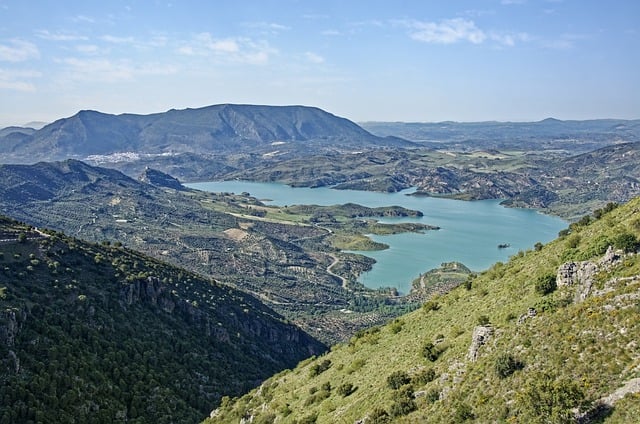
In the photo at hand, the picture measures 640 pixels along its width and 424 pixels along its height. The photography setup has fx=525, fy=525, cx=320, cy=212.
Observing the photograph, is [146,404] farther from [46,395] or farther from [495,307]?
[495,307]

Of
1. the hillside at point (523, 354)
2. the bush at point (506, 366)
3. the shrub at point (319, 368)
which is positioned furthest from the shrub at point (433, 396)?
the shrub at point (319, 368)

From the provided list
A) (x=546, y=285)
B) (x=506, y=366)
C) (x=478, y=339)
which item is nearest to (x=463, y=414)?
(x=506, y=366)

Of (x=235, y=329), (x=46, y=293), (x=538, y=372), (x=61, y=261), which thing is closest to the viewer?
(x=538, y=372)

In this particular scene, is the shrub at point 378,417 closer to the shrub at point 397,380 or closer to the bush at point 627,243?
the shrub at point 397,380

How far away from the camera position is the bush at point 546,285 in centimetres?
2944

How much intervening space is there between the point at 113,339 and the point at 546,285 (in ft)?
161

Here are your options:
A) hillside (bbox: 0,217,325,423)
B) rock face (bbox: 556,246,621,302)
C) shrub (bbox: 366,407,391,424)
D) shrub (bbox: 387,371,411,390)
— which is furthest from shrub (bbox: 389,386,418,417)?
hillside (bbox: 0,217,325,423)

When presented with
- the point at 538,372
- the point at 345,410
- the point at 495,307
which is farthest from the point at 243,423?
the point at 538,372

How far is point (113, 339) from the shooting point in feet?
199

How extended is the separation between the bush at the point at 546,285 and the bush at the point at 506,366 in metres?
6.01

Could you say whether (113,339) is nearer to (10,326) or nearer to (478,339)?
(10,326)

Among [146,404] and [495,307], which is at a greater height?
[495,307]

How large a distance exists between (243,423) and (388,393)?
741 inches

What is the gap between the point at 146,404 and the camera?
51438mm
